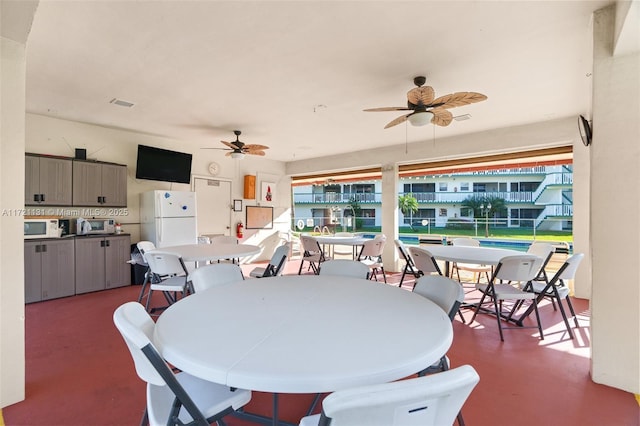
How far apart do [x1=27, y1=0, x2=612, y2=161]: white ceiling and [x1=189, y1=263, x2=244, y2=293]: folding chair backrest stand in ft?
6.36

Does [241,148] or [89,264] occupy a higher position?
[241,148]

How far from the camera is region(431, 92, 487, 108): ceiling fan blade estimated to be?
272 centimetres

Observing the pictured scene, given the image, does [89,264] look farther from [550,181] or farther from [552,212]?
[552,212]

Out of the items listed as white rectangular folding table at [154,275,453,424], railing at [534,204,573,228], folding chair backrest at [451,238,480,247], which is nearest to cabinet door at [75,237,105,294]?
white rectangular folding table at [154,275,453,424]

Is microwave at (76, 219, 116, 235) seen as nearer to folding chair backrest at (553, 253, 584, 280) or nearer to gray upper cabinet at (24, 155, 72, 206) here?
gray upper cabinet at (24, 155, 72, 206)

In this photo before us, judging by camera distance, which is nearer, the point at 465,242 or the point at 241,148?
the point at 465,242

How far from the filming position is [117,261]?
16.3ft

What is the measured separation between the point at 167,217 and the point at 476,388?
17.0 feet

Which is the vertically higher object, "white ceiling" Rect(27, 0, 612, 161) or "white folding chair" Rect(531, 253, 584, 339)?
"white ceiling" Rect(27, 0, 612, 161)

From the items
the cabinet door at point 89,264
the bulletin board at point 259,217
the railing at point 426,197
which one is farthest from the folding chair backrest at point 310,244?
the railing at point 426,197

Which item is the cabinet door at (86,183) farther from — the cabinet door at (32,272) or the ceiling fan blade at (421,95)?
the ceiling fan blade at (421,95)

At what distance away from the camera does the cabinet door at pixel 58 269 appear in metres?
4.23

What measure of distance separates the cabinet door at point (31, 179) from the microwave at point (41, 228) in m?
0.29

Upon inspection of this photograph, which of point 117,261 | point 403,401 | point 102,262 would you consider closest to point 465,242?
point 403,401
